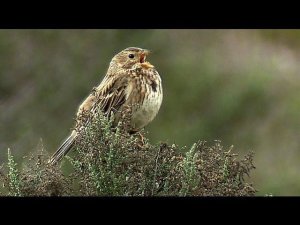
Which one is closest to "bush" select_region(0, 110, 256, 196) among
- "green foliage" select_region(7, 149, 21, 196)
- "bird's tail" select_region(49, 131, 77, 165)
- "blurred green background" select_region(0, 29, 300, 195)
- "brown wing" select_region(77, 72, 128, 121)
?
"green foliage" select_region(7, 149, 21, 196)

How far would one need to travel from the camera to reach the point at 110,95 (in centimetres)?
718

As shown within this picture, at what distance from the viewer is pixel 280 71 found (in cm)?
1470

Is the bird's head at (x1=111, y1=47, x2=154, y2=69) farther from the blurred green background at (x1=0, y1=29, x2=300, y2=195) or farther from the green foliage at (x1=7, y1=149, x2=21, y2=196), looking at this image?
the blurred green background at (x1=0, y1=29, x2=300, y2=195)

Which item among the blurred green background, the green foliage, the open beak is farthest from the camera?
the blurred green background

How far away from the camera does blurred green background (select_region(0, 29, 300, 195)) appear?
13.4m

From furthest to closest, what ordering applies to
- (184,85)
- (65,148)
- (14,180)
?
(184,85), (65,148), (14,180)

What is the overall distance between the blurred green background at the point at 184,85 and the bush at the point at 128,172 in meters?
7.28

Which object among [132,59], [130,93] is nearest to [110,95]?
[130,93]

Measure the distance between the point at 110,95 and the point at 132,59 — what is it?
0.51 m

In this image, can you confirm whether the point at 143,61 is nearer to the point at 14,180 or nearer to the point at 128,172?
the point at 128,172

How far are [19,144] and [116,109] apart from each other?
5523 mm

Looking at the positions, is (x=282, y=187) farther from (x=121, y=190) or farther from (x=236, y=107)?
(x=121, y=190)

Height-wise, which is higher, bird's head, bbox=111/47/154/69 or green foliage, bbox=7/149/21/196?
bird's head, bbox=111/47/154/69
